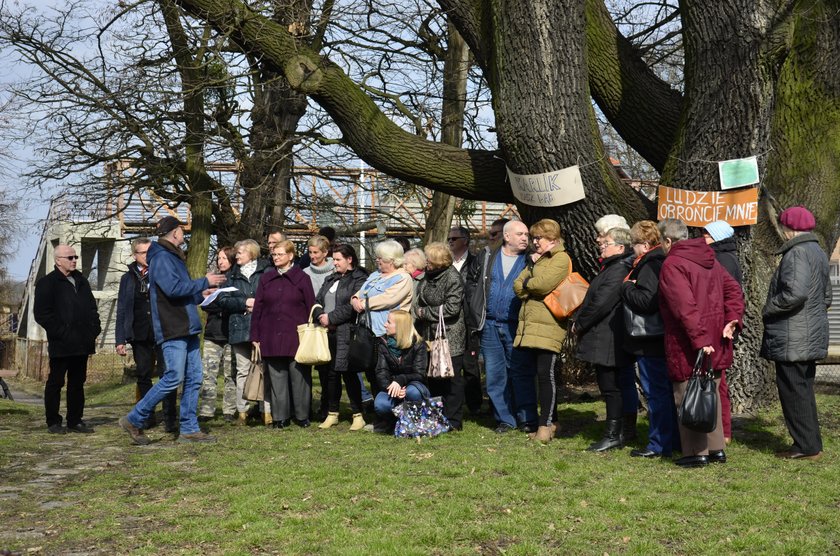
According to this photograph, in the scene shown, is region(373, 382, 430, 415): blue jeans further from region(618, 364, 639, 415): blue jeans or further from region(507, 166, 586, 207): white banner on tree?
region(507, 166, 586, 207): white banner on tree

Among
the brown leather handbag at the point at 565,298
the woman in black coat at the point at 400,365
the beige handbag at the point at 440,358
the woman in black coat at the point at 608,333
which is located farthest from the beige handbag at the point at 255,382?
the woman in black coat at the point at 608,333

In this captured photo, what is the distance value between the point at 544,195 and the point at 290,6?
4.74 metres

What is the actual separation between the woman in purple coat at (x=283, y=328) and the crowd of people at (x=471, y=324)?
0.01 metres

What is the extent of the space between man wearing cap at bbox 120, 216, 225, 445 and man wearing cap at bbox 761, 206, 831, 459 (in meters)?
4.61

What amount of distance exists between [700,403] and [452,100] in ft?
31.7

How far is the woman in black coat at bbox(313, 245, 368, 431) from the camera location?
9.52m

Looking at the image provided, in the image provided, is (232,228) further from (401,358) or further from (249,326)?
(401,358)

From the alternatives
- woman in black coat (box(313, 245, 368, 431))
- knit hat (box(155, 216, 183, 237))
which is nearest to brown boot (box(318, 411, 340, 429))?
woman in black coat (box(313, 245, 368, 431))

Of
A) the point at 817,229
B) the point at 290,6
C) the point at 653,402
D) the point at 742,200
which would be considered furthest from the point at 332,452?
the point at 290,6

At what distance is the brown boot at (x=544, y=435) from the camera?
8152 mm

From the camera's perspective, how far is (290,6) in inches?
486

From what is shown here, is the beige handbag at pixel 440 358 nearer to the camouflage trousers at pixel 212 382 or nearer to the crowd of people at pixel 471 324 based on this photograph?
the crowd of people at pixel 471 324

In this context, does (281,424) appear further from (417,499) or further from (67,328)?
(417,499)

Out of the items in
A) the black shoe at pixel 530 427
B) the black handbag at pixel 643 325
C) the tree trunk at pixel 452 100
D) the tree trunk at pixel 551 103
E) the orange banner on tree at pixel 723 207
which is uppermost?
the tree trunk at pixel 452 100
